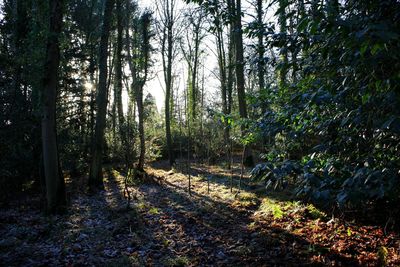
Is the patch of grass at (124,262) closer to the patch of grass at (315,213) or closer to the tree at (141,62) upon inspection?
the patch of grass at (315,213)

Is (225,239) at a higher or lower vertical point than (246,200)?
lower

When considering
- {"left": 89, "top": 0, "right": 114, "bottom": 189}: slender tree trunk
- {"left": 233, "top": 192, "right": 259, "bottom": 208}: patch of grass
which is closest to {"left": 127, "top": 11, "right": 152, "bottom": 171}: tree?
{"left": 89, "top": 0, "right": 114, "bottom": 189}: slender tree trunk

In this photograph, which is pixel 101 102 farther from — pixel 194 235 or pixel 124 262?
pixel 124 262

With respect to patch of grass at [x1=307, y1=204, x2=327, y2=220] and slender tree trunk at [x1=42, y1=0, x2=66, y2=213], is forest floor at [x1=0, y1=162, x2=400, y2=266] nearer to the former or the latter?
patch of grass at [x1=307, y1=204, x2=327, y2=220]

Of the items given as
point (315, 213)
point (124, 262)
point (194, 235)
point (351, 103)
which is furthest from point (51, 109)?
point (351, 103)

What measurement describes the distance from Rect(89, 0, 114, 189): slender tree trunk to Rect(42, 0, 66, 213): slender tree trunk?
3075 millimetres

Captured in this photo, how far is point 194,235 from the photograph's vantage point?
6.17 meters

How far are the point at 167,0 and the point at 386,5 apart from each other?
16.9 meters

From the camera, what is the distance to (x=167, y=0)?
16.7 meters

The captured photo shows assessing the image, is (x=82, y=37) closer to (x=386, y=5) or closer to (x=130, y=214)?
(x=130, y=214)

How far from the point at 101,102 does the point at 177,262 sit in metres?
7.77

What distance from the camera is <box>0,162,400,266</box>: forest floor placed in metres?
4.70

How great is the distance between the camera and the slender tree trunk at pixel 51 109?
7648 millimetres

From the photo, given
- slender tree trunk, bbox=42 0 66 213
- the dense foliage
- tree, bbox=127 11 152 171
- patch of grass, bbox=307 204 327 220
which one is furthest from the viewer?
tree, bbox=127 11 152 171
